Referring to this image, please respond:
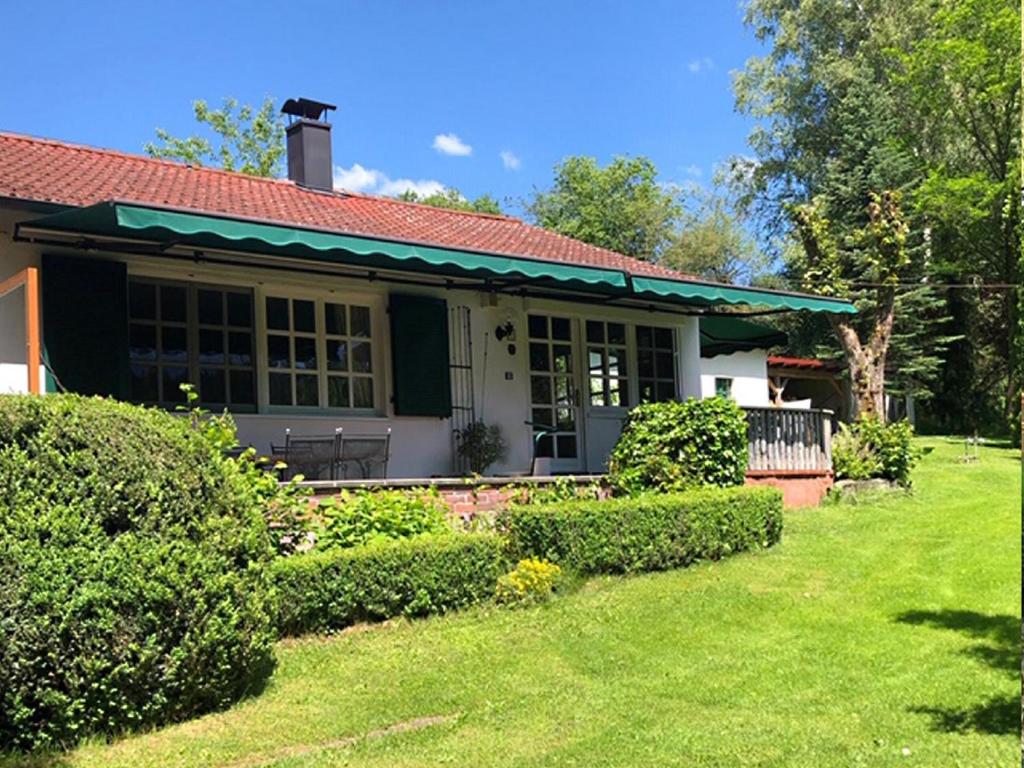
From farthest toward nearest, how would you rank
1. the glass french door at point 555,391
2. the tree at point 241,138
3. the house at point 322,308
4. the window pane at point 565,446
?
the tree at point 241,138 < the window pane at point 565,446 < the glass french door at point 555,391 < the house at point 322,308

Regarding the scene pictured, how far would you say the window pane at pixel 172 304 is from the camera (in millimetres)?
9797

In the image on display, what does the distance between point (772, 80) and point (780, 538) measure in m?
27.4

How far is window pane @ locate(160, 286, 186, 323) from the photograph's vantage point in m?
9.80

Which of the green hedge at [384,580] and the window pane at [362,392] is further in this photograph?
the window pane at [362,392]

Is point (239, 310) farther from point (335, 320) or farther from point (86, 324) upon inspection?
point (86, 324)

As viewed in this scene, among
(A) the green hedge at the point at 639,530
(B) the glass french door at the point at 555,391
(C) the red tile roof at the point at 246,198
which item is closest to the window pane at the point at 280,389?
(C) the red tile roof at the point at 246,198

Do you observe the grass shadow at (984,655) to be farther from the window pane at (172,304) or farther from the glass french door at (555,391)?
the window pane at (172,304)

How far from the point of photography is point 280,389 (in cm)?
1059

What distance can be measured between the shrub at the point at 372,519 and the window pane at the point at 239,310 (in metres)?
2.87

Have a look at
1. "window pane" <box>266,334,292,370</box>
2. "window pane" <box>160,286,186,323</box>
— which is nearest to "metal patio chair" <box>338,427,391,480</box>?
"window pane" <box>266,334,292,370</box>

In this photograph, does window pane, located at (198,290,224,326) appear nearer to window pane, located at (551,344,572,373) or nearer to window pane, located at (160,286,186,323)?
window pane, located at (160,286,186,323)

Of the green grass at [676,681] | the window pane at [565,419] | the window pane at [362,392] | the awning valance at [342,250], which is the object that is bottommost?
the green grass at [676,681]

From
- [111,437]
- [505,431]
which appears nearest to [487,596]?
[111,437]

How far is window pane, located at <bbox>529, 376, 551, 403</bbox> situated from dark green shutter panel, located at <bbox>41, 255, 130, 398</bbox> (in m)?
5.52
